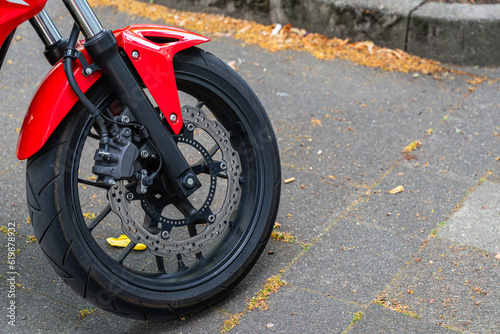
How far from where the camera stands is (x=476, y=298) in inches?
103

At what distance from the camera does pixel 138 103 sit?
242 cm

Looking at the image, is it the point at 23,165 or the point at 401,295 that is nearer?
the point at 401,295

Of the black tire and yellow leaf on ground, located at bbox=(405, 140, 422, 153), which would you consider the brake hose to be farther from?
yellow leaf on ground, located at bbox=(405, 140, 422, 153)

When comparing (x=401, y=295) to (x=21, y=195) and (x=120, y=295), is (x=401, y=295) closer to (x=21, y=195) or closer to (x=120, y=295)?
(x=120, y=295)

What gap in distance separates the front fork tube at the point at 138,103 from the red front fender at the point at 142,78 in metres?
0.05

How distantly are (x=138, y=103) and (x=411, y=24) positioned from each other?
2973 mm

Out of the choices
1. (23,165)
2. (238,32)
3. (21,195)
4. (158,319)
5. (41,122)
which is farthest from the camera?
(238,32)

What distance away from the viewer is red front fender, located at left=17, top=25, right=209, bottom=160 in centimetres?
227

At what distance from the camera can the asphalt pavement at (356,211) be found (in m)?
2.58

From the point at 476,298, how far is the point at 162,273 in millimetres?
1341

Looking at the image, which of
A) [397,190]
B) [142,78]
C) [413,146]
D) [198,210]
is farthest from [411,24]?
[142,78]

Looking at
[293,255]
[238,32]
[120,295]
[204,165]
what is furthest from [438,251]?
[238,32]

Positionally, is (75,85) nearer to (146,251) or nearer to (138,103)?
(138,103)

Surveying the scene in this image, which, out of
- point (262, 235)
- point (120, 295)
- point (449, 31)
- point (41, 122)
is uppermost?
point (41, 122)
